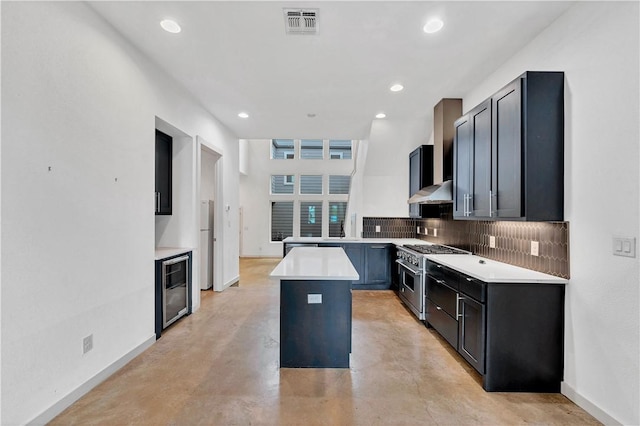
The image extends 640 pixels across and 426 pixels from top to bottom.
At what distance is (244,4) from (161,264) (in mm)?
2648

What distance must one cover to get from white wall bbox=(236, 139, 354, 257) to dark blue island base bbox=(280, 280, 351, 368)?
6.86m

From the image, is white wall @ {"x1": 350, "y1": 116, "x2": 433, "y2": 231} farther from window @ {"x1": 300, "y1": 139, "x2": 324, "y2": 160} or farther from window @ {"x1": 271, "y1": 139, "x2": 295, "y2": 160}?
window @ {"x1": 271, "y1": 139, "x2": 295, "y2": 160}

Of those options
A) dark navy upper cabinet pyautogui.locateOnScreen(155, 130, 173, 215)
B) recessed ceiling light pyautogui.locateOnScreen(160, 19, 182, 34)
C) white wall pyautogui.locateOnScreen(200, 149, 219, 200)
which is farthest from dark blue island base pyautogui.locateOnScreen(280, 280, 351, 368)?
white wall pyautogui.locateOnScreen(200, 149, 219, 200)

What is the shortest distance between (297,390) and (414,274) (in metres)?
2.24

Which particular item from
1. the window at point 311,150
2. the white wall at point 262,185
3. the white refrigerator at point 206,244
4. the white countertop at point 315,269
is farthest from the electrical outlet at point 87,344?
the window at point 311,150

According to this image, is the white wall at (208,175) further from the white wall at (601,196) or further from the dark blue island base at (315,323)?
the white wall at (601,196)

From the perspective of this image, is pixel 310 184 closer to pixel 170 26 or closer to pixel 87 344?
pixel 170 26

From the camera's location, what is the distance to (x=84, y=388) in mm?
2201

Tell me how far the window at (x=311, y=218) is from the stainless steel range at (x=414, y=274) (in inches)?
196

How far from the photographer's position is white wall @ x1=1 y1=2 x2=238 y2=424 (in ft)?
5.65

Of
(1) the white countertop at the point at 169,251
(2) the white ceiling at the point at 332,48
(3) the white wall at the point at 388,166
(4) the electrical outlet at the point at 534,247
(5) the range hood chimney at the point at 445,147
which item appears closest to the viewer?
(2) the white ceiling at the point at 332,48

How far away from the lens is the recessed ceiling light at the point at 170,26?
2361mm

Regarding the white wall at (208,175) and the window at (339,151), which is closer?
the white wall at (208,175)

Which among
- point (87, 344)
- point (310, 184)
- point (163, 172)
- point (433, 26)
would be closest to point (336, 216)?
point (310, 184)
